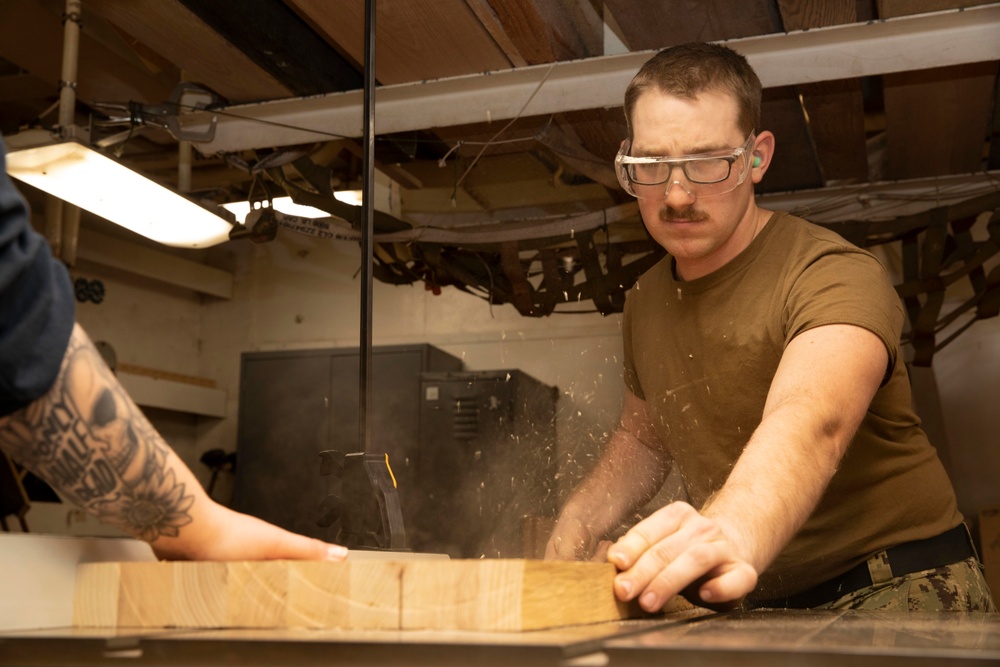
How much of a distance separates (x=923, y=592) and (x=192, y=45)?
1.94 m

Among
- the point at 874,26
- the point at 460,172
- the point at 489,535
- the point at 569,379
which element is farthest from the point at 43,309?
the point at 569,379

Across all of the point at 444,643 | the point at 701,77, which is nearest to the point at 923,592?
the point at 701,77

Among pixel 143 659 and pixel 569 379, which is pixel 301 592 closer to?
pixel 143 659

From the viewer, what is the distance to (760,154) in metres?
1.75

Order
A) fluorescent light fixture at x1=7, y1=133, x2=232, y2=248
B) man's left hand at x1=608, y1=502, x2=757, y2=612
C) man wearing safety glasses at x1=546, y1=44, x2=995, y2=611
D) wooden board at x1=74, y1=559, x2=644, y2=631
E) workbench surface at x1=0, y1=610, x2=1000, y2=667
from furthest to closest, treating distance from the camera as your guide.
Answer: fluorescent light fixture at x1=7, y1=133, x2=232, y2=248
man wearing safety glasses at x1=546, y1=44, x2=995, y2=611
man's left hand at x1=608, y1=502, x2=757, y2=612
wooden board at x1=74, y1=559, x2=644, y2=631
workbench surface at x1=0, y1=610, x2=1000, y2=667

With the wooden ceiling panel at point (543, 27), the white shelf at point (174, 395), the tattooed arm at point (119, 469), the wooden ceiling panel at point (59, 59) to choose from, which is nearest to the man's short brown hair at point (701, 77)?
the wooden ceiling panel at point (543, 27)

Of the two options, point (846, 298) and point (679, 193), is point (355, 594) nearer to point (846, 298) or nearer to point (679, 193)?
point (846, 298)

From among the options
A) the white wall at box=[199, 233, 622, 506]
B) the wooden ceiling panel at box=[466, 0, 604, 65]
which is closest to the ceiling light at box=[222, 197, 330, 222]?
the wooden ceiling panel at box=[466, 0, 604, 65]

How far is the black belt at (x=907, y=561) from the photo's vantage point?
1.51m

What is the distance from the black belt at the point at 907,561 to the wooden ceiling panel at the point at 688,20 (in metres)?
1.15

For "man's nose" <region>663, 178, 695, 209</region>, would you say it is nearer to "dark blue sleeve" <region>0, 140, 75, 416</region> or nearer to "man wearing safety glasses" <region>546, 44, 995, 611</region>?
"man wearing safety glasses" <region>546, 44, 995, 611</region>

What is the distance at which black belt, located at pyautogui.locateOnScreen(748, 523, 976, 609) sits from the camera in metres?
1.51

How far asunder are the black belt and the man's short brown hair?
0.76m

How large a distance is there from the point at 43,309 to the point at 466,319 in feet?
16.4
